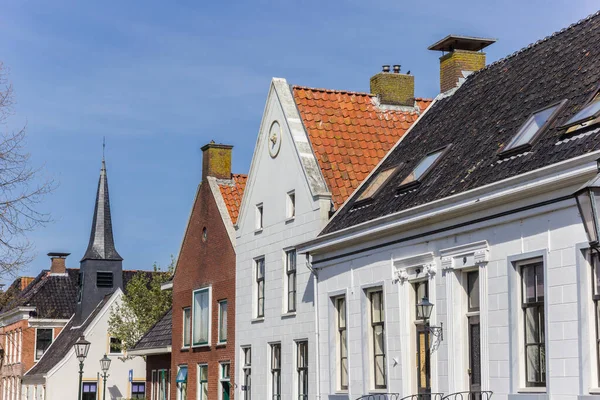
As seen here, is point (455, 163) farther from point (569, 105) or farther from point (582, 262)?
point (582, 262)

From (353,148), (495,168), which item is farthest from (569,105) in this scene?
(353,148)

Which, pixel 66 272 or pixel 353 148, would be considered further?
pixel 66 272

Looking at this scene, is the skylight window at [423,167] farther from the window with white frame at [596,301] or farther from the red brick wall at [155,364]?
the red brick wall at [155,364]

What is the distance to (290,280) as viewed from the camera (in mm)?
28562

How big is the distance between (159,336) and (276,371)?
12.8 metres

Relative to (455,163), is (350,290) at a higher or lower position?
lower

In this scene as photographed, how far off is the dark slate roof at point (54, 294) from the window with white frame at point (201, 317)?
112ft

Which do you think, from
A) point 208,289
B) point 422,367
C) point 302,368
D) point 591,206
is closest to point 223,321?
point 208,289

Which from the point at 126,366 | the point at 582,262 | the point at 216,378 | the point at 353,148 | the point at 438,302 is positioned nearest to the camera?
the point at 582,262

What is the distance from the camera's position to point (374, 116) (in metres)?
29.7

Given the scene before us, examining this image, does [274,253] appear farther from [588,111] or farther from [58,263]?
[58,263]

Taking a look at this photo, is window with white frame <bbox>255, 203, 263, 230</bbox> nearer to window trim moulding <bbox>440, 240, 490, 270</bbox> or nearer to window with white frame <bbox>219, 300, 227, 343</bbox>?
window with white frame <bbox>219, 300, 227, 343</bbox>

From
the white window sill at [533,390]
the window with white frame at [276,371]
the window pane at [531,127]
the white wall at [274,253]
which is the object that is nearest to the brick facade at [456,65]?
the white wall at [274,253]

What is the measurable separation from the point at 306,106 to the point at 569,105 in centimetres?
1131
